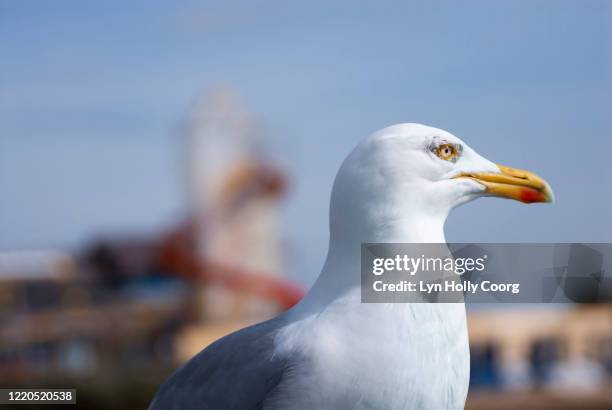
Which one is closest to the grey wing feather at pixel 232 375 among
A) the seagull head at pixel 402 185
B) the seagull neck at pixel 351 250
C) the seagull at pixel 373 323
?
the seagull at pixel 373 323

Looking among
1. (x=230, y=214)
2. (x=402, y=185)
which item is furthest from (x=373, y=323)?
(x=230, y=214)

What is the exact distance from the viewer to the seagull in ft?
5.85

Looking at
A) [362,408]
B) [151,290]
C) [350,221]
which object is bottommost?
[151,290]

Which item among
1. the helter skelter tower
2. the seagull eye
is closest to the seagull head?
the seagull eye

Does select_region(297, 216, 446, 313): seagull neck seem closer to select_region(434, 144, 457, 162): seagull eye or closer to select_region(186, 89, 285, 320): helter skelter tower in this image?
select_region(434, 144, 457, 162): seagull eye

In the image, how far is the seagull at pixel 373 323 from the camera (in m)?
1.78

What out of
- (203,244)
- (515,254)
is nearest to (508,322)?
(203,244)

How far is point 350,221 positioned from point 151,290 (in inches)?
479

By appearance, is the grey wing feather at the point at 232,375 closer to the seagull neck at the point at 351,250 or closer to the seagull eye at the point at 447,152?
the seagull neck at the point at 351,250

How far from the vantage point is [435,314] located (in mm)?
1837

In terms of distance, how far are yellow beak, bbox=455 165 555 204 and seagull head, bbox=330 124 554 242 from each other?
0.02m

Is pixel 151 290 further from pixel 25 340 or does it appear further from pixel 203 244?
pixel 25 340

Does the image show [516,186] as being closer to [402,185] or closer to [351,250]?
[402,185]

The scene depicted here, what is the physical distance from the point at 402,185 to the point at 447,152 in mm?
144
